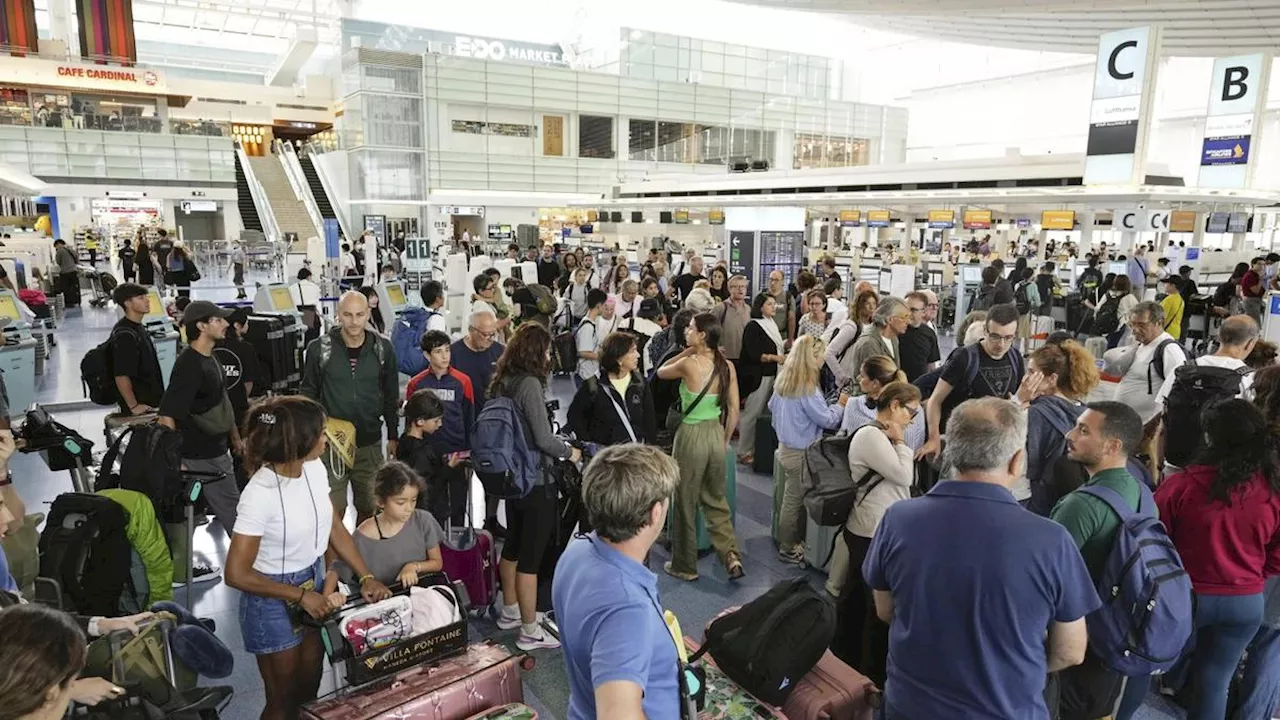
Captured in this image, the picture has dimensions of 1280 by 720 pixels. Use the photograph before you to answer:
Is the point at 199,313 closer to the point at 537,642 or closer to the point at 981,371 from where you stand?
the point at 537,642

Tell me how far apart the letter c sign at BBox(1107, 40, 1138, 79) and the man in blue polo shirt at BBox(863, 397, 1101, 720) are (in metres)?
16.8

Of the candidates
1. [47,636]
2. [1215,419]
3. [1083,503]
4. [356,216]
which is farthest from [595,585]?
[356,216]

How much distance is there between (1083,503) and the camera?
8.46ft

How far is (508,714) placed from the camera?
2.83 m

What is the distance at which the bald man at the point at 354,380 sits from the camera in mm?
4562

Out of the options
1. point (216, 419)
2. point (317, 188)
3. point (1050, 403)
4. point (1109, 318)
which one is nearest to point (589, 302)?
point (216, 419)

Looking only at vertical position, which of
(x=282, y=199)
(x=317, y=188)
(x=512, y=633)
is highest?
(x=317, y=188)

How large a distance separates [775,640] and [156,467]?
3058 mm

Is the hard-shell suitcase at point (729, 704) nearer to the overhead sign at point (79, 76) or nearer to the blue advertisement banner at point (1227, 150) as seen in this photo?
the blue advertisement banner at point (1227, 150)

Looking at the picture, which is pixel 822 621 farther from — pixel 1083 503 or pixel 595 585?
pixel 595 585

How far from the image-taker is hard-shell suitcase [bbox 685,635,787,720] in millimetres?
2764

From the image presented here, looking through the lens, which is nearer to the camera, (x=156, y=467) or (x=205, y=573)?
(x=156, y=467)

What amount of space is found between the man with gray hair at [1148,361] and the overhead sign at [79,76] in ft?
141

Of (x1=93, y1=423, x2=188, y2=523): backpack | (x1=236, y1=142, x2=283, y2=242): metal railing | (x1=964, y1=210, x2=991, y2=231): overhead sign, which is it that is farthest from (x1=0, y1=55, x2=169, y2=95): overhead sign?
(x1=93, y1=423, x2=188, y2=523): backpack
